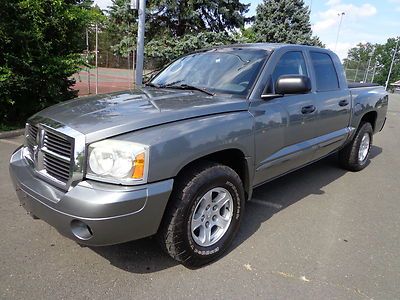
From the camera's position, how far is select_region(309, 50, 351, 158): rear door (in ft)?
13.5

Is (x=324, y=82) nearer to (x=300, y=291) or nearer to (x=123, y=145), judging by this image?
(x=300, y=291)

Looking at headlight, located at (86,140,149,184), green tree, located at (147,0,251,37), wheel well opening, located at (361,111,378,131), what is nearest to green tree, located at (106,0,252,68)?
green tree, located at (147,0,251,37)

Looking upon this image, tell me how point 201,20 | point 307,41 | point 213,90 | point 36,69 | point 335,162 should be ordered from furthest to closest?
point 307,41
point 201,20
point 36,69
point 335,162
point 213,90

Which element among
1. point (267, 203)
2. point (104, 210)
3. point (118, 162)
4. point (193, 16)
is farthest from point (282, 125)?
point (193, 16)

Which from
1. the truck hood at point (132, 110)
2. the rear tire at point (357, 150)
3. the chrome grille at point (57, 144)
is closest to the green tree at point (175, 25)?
the rear tire at point (357, 150)

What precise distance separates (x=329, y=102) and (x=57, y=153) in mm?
3150

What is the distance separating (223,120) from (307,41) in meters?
15.8

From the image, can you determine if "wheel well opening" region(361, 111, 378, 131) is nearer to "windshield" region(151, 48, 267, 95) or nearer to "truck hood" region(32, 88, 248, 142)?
"windshield" region(151, 48, 267, 95)

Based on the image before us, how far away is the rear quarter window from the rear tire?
1.20m

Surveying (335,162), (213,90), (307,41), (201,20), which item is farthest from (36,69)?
(307,41)

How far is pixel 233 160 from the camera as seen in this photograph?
3.15 m

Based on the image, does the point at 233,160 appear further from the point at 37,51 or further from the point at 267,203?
the point at 37,51

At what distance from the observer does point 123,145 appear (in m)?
2.31

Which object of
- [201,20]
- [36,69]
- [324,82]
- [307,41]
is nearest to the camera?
[324,82]
